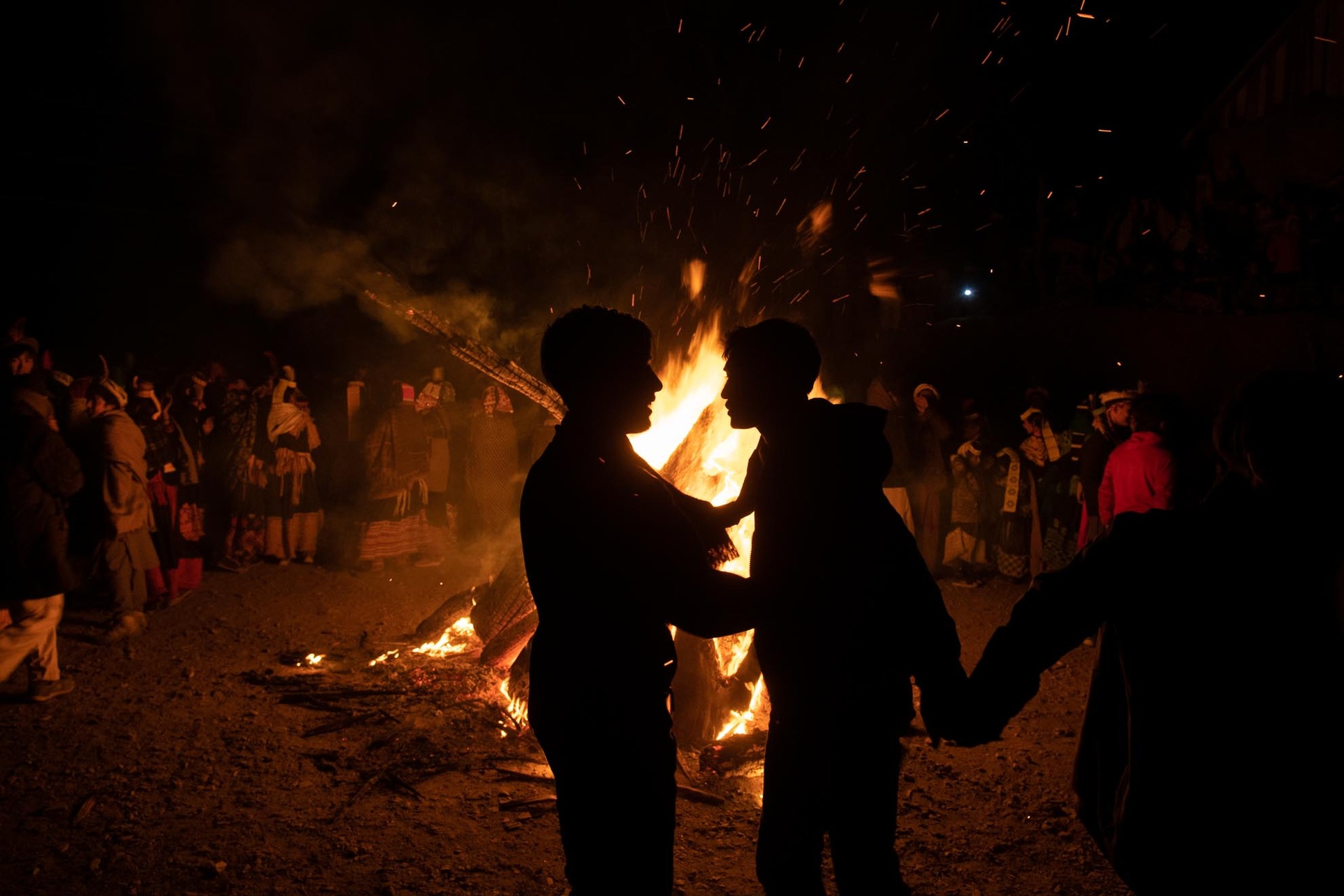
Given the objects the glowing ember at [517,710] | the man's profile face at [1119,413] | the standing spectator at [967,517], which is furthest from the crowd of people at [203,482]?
the man's profile face at [1119,413]

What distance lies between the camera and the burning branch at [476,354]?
6879 mm

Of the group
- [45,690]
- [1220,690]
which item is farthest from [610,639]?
[45,690]

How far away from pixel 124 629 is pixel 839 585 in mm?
7548

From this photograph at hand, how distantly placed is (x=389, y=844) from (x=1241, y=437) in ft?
13.8

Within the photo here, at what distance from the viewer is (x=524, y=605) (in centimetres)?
656

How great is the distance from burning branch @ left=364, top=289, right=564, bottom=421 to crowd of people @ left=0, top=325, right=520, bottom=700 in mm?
2764

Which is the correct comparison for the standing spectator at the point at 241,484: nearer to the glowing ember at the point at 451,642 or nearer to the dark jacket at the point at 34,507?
the dark jacket at the point at 34,507

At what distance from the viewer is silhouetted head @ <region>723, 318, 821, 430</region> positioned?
2.88 m

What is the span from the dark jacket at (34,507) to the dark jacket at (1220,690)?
6.70 meters

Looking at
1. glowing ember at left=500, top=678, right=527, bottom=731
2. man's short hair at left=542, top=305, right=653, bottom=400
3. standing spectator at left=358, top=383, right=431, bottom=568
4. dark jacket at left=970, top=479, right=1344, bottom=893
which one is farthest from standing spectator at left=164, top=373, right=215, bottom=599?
dark jacket at left=970, top=479, right=1344, bottom=893

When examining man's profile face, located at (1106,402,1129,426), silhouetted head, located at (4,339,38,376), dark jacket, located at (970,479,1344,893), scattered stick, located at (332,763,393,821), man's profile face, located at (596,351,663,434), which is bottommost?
scattered stick, located at (332,763,393,821)

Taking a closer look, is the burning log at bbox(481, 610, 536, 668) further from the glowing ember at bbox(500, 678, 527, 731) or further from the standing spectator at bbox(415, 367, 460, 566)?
the standing spectator at bbox(415, 367, 460, 566)

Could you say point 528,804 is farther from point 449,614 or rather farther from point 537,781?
point 449,614

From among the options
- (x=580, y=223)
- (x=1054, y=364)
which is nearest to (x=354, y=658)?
(x=580, y=223)
